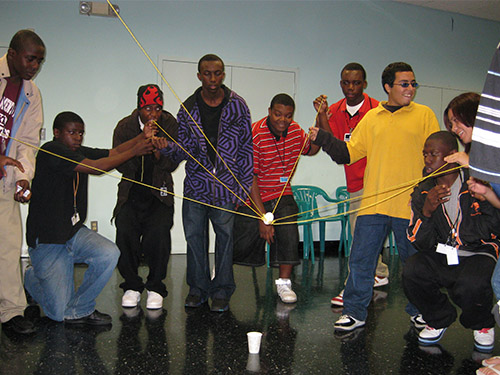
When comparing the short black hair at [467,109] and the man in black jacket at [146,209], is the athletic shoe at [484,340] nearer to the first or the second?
the short black hair at [467,109]

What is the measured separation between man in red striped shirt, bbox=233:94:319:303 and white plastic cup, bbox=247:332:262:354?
109 centimetres

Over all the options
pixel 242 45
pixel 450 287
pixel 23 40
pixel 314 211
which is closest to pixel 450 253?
pixel 450 287

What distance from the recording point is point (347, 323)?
3006 millimetres

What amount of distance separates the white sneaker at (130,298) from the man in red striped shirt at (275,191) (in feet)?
2.59

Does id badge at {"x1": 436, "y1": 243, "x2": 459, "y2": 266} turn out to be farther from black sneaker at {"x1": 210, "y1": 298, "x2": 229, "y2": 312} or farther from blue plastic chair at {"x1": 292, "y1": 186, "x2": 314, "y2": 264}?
blue plastic chair at {"x1": 292, "y1": 186, "x2": 314, "y2": 264}

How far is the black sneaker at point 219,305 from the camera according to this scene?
11.1 feet

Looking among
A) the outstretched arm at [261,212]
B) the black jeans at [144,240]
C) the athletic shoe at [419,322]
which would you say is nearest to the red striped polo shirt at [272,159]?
the outstretched arm at [261,212]

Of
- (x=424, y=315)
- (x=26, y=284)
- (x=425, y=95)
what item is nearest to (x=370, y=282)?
(x=424, y=315)

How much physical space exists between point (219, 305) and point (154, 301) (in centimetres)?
47

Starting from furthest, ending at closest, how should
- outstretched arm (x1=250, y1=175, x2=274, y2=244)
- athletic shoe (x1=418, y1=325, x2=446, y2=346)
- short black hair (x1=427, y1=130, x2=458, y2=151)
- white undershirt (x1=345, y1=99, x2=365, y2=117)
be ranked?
white undershirt (x1=345, y1=99, x2=365, y2=117) < outstretched arm (x1=250, y1=175, x2=274, y2=244) < athletic shoe (x1=418, y1=325, x2=446, y2=346) < short black hair (x1=427, y1=130, x2=458, y2=151)

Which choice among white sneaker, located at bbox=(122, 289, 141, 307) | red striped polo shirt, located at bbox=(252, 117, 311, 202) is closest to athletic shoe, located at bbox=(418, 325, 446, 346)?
red striped polo shirt, located at bbox=(252, 117, 311, 202)

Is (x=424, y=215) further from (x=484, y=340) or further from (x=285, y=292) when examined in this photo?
(x=285, y=292)

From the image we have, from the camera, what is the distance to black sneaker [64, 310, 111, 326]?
10.0 ft

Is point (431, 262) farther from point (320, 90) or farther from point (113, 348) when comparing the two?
point (320, 90)
